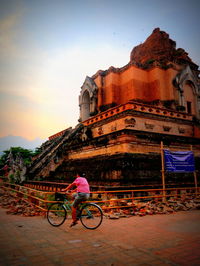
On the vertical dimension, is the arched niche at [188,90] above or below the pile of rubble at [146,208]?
above

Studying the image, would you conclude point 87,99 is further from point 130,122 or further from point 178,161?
point 178,161

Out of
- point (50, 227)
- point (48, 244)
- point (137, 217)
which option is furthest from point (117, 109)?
point (48, 244)

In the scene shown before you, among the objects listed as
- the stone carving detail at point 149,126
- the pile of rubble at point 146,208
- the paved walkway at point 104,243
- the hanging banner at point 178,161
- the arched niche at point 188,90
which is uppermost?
the arched niche at point 188,90

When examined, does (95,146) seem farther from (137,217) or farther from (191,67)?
(191,67)

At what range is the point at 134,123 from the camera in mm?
12281

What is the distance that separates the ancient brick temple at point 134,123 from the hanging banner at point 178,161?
837 mm

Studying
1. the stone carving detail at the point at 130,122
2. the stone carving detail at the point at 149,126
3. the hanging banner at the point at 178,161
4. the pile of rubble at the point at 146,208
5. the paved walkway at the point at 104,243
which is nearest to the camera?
the paved walkway at the point at 104,243

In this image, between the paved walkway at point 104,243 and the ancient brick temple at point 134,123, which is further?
the ancient brick temple at point 134,123

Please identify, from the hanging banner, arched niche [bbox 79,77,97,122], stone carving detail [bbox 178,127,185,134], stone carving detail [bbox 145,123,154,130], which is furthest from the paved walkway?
arched niche [bbox 79,77,97,122]

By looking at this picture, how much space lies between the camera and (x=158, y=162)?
37.0 ft

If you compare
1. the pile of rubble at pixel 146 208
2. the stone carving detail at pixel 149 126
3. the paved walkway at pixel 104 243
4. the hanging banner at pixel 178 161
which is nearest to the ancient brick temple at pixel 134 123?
the stone carving detail at pixel 149 126

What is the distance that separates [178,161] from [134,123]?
3.54m

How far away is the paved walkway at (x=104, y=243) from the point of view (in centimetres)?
347

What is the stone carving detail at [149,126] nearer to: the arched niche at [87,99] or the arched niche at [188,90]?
the arched niche at [188,90]
